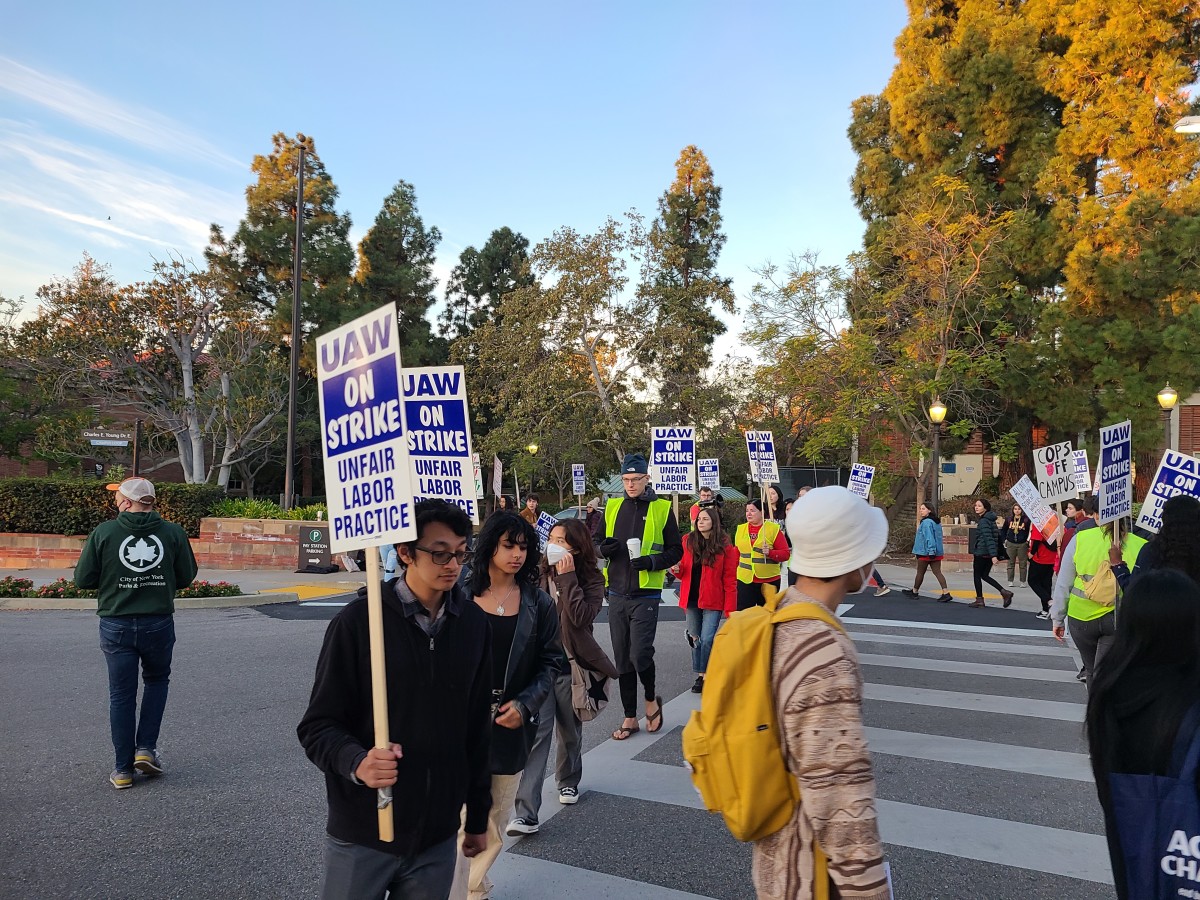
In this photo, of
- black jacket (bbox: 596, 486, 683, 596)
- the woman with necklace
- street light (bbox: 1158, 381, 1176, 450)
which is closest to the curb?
black jacket (bbox: 596, 486, 683, 596)

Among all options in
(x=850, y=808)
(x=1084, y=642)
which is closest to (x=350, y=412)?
(x=850, y=808)

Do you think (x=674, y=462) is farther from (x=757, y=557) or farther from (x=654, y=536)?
(x=654, y=536)

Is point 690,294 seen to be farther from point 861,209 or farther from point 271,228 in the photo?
point 271,228

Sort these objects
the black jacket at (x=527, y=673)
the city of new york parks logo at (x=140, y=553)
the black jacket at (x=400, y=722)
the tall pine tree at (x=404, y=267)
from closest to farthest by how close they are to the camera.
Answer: the black jacket at (x=400, y=722) < the black jacket at (x=527, y=673) < the city of new york parks logo at (x=140, y=553) < the tall pine tree at (x=404, y=267)

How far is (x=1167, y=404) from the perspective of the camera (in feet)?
64.8

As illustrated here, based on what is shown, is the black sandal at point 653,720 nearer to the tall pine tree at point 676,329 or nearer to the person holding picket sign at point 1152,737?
the person holding picket sign at point 1152,737

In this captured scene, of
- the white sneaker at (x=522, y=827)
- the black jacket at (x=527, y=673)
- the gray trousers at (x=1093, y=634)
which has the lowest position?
the white sneaker at (x=522, y=827)

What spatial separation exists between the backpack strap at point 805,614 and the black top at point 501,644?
200cm

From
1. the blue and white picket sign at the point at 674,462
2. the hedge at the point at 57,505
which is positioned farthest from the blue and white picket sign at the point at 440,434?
the hedge at the point at 57,505

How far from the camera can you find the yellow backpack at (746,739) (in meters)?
2.03

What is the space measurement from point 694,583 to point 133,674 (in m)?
4.46

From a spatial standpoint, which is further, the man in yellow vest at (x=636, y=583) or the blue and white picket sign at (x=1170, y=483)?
the blue and white picket sign at (x=1170, y=483)

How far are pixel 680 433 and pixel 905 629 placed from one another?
169 inches

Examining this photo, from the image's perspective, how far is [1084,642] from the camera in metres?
6.41
